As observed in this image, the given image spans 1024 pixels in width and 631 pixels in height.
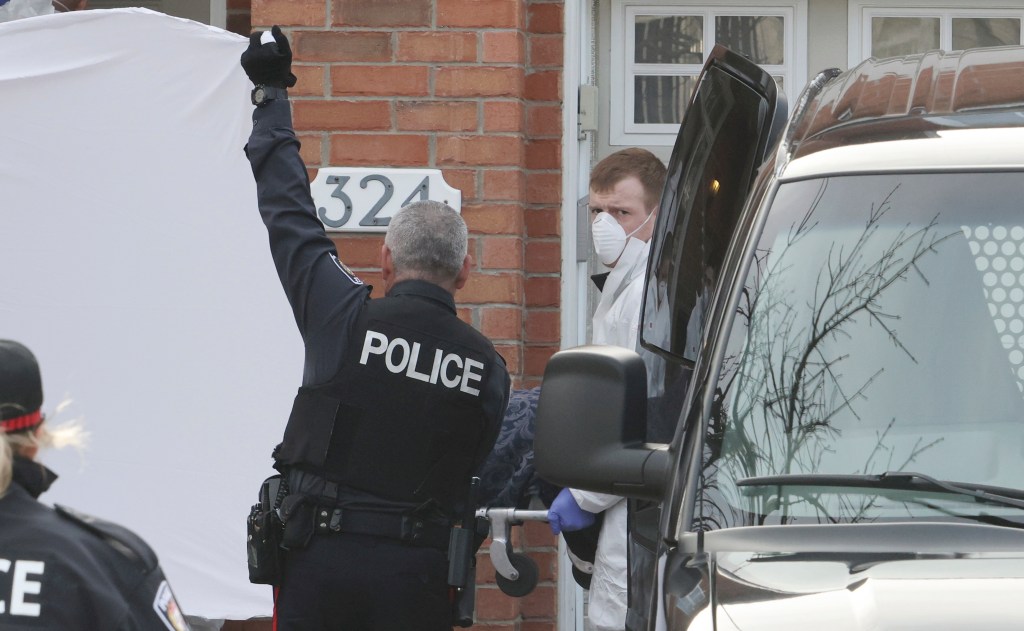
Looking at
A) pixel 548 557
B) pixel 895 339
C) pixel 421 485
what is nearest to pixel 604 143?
pixel 548 557

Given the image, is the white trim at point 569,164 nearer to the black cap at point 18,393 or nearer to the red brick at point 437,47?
the red brick at point 437,47

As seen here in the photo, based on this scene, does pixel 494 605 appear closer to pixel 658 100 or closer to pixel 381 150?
pixel 381 150

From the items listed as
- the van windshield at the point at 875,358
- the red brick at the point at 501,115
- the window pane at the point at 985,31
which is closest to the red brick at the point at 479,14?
the red brick at the point at 501,115

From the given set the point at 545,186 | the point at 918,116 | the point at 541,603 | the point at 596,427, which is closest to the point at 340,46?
the point at 545,186

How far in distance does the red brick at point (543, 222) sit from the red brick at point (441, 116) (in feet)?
1.32

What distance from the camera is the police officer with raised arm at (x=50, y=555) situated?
7.23 feet

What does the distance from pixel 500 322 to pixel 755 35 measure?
1.61 metres

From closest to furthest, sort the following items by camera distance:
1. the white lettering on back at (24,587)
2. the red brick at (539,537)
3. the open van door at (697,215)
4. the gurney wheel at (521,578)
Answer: the white lettering on back at (24,587) → the open van door at (697,215) → the gurney wheel at (521,578) → the red brick at (539,537)

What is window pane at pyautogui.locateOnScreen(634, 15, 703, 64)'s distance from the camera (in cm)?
582

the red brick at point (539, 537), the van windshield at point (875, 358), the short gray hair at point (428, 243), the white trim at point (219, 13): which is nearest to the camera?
the van windshield at point (875, 358)

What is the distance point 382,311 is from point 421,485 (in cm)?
45

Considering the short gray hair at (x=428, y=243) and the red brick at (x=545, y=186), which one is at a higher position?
the red brick at (x=545, y=186)

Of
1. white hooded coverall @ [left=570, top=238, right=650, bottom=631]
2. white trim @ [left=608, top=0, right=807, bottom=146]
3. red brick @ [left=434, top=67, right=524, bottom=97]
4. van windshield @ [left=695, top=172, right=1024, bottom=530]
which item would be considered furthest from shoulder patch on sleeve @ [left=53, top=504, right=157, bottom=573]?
white trim @ [left=608, top=0, right=807, bottom=146]

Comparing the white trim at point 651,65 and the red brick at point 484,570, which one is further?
the white trim at point 651,65
